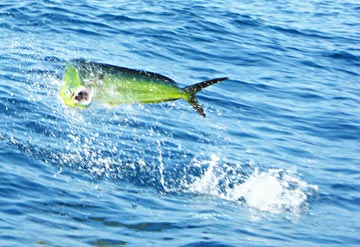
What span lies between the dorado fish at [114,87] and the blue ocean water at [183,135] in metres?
1.09

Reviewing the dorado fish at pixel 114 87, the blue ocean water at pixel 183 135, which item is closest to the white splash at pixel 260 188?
the blue ocean water at pixel 183 135

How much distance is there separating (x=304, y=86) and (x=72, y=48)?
3.49 meters

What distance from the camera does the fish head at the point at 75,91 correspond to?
717cm

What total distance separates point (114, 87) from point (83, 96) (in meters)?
0.25

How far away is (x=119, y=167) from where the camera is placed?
9492mm

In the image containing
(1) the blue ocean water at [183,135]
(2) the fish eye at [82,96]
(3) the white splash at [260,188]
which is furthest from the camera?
(3) the white splash at [260,188]

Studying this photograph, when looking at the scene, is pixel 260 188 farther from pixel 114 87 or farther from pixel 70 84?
pixel 70 84

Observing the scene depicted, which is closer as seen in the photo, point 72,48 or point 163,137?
point 163,137

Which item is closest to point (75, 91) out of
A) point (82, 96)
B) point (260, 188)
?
point (82, 96)

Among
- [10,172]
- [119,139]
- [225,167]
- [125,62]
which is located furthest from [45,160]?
[125,62]

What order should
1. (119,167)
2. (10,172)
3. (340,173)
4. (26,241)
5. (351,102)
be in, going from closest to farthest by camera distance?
(26,241)
(10,172)
(119,167)
(340,173)
(351,102)

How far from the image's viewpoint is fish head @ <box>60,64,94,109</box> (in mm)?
7168

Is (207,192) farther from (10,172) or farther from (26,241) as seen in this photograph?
(26,241)

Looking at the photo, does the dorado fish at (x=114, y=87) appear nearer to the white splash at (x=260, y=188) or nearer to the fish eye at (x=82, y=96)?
the fish eye at (x=82, y=96)
